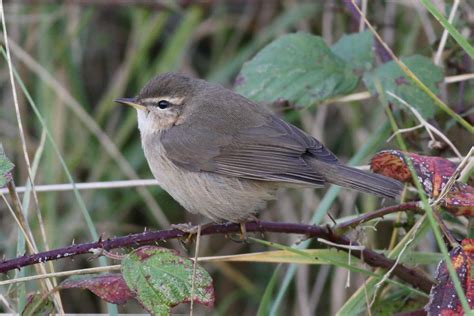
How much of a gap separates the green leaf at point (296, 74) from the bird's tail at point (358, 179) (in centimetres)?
31

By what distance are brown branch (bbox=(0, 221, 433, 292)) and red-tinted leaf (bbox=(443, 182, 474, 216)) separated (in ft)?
1.17

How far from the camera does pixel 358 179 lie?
2.90m

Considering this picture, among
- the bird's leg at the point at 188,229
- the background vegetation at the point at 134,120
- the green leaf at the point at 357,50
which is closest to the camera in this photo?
the bird's leg at the point at 188,229

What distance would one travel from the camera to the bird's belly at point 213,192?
10.3 ft

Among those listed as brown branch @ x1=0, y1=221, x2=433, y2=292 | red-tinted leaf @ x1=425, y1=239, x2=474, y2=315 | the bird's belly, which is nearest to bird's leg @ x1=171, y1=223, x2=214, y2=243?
brown branch @ x1=0, y1=221, x2=433, y2=292

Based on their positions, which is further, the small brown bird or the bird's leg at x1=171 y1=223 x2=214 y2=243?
the small brown bird

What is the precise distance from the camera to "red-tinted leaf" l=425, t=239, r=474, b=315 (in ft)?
6.93

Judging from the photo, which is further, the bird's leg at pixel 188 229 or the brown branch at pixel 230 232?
the bird's leg at pixel 188 229

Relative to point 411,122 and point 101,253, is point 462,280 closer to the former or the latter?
point 101,253

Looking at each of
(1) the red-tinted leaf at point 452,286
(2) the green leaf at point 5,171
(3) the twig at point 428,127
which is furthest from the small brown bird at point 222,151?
(2) the green leaf at point 5,171

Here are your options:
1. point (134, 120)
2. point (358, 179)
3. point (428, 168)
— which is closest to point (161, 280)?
point (428, 168)

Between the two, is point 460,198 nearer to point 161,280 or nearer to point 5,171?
point 161,280

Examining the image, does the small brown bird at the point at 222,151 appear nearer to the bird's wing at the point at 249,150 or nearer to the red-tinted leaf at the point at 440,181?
the bird's wing at the point at 249,150

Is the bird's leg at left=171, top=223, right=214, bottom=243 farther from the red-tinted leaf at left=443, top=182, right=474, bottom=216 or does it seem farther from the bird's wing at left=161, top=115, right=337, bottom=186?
the red-tinted leaf at left=443, top=182, right=474, bottom=216
